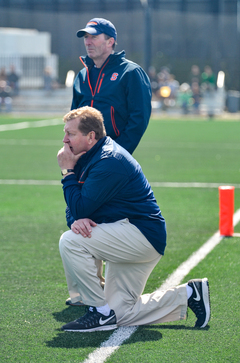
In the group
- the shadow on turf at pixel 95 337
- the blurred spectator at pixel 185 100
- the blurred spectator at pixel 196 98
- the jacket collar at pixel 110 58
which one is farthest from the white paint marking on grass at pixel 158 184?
the blurred spectator at pixel 196 98

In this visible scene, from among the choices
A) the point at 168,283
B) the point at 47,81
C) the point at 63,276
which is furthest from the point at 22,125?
the point at 168,283

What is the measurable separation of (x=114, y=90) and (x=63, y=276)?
1677 mm

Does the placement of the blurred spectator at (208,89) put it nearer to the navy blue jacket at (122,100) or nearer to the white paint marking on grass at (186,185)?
the white paint marking on grass at (186,185)

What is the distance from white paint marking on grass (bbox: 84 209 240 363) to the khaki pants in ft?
0.53

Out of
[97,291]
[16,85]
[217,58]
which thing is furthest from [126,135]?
[217,58]

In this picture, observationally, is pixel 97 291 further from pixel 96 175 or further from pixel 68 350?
pixel 96 175

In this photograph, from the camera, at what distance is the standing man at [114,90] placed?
4.98 meters

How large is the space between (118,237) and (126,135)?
115 centimetres

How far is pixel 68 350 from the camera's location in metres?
3.77

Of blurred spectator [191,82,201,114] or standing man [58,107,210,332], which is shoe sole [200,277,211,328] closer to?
standing man [58,107,210,332]

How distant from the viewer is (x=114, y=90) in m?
4.98

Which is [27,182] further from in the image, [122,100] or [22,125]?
[22,125]

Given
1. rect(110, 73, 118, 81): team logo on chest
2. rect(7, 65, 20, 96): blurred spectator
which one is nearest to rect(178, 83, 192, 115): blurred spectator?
rect(7, 65, 20, 96): blurred spectator

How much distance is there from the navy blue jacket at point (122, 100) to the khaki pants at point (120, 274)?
105 centimetres
